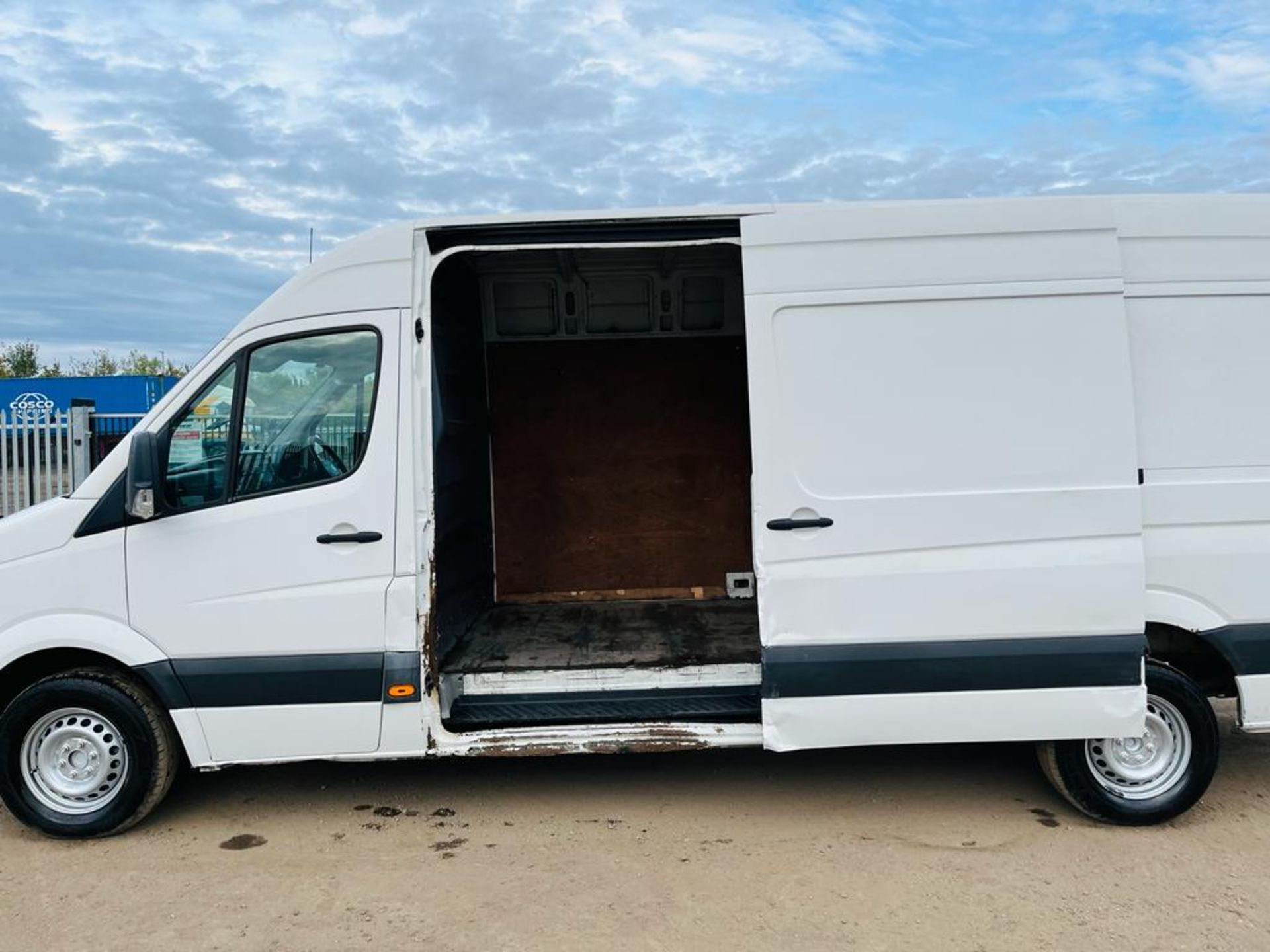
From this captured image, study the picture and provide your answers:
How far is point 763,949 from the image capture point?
319 cm

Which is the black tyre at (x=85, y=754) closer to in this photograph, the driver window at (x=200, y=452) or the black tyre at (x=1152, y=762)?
the driver window at (x=200, y=452)

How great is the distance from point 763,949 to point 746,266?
264cm

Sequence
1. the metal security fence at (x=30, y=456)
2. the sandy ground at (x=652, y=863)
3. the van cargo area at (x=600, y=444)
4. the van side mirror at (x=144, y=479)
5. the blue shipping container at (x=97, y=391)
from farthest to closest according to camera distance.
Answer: the blue shipping container at (x=97, y=391), the metal security fence at (x=30, y=456), the van cargo area at (x=600, y=444), the van side mirror at (x=144, y=479), the sandy ground at (x=652, y=863)

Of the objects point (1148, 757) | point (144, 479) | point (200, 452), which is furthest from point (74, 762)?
point (1148, 757)

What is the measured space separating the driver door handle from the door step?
3.20 feet


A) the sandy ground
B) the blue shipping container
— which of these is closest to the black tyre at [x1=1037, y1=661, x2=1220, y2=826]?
the sandy ground

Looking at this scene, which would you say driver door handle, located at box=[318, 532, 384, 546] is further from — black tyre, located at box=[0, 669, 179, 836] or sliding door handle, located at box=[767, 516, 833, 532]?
sliding door handle, located at box=[767, 516, 833, 532]

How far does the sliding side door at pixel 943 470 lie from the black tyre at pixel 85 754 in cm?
271

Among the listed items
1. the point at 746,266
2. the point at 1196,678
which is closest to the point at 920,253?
the point at 746,266

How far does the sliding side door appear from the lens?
154 inches

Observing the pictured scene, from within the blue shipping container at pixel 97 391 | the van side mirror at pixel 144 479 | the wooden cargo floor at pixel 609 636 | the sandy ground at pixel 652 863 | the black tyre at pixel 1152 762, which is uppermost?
the blue shipping container at pixel 97 391

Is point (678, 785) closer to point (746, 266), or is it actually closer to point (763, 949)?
point (763, 949)

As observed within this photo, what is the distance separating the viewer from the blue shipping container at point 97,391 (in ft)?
67.1

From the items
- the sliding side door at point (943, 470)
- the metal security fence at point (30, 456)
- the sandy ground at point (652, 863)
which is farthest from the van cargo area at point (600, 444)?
the metal security fence at point (30, 456)
